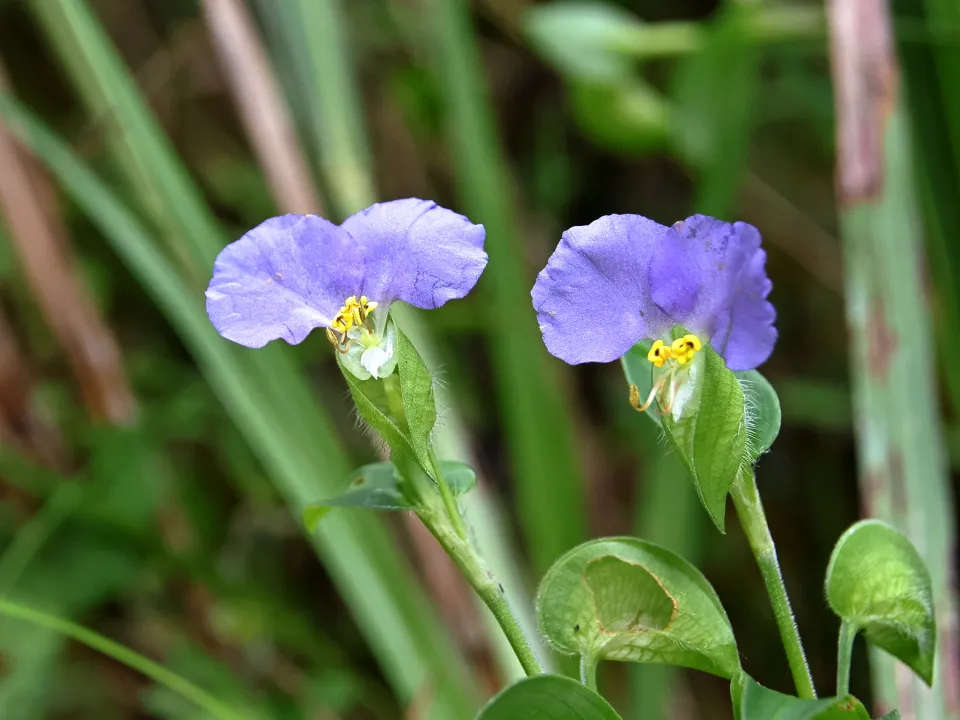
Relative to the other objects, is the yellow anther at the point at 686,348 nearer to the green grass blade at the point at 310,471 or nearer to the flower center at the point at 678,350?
the flower center at the point at 678,350

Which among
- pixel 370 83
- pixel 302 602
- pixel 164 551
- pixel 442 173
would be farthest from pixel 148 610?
pixel 370 83

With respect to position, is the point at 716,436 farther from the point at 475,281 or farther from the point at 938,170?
the point at 938,170

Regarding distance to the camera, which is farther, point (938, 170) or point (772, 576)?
point (938, 170)

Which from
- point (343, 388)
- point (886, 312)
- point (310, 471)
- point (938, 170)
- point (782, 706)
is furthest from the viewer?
point (343, 388)

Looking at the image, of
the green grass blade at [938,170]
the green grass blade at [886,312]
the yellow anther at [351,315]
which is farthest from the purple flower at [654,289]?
the green grass blade at [938,170]

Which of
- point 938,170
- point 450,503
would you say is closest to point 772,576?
point 450,503

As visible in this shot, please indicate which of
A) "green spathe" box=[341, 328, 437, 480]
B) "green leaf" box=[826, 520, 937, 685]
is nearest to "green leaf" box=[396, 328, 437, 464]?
"green spathe" box=[341, 328, 437, 480]

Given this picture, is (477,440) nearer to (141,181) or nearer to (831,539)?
(831,539)
